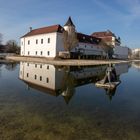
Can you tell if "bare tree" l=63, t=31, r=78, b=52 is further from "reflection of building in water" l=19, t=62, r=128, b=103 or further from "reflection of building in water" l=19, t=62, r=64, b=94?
"reflection of building in water" l=19, t=62, r=64, b=94

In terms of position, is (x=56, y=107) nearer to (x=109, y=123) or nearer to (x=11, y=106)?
(x=11, y=106)

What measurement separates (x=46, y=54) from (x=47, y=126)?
166ft

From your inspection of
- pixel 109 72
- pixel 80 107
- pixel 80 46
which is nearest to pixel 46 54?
pixel 80 46

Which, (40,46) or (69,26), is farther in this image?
(40,46)

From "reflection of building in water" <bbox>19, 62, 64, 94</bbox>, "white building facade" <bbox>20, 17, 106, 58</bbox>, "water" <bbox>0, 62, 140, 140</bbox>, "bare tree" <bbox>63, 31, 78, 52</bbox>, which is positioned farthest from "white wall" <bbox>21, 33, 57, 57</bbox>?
"water" <bbox>0, 62, 140, 140</bbox>

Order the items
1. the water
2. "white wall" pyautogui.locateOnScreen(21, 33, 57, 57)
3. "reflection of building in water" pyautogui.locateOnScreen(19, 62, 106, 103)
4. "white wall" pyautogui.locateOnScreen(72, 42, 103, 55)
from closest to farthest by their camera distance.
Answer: the water, "reflection of building in water" pyautogui.locateOnScreen(19, 62, 106, 103), "white wall" pyautogui.locateOnScreen(21, 33, 57, 57), "white wall" pyautogui.locateOnScreen(72, 42, 103, 55)

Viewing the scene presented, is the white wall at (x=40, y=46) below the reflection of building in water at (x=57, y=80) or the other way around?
the other way around

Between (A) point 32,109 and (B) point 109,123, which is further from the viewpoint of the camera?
(A) point 32,109

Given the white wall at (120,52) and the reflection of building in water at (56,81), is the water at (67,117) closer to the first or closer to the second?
the reflection of building in water at (56,81)

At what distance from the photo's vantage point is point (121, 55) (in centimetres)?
10156

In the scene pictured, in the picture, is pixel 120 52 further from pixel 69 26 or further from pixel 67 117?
pixel 67 117

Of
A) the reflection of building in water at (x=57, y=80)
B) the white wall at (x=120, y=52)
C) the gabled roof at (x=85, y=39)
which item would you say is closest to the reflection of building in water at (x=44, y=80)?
the reflection of building in water at (x=57, y=80)

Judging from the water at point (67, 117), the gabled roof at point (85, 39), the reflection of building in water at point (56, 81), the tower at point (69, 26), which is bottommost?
the water at point (67, 117)

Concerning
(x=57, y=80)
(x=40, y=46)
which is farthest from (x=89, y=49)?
(x=57, y=80)
